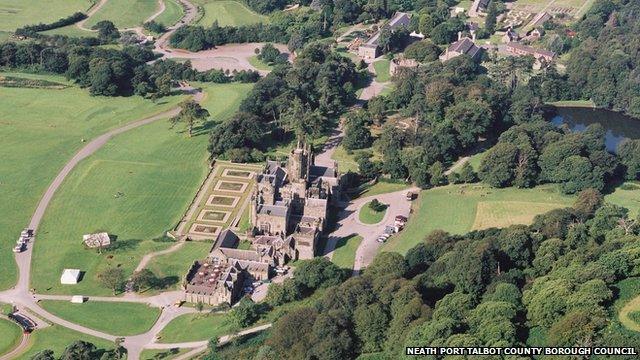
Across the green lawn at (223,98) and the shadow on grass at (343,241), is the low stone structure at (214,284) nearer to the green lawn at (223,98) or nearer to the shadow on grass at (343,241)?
the shadow on grass at (343,241)

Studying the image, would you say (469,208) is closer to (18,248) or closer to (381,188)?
(381,188)

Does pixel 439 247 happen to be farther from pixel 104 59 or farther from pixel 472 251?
pixel 104 59

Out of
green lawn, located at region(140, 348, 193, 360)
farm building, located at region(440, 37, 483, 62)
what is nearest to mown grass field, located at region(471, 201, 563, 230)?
green lawn, located at region(140, 348, 193, 360)

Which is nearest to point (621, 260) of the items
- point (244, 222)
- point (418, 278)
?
point (418, 278)

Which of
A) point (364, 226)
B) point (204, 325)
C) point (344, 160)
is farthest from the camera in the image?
point (344, 160)

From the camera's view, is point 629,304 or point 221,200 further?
point 221,200

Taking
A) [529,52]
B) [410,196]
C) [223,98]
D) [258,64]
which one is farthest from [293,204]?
[529,52]

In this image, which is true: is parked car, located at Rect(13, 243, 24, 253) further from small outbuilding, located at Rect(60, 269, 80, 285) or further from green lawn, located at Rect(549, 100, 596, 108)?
green lawn, located at Rect(549, 100, 596, 108)
